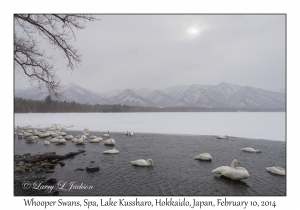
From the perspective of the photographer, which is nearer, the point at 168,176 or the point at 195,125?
the point at 168,176

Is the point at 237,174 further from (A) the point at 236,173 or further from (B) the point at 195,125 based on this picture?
(B) the point at 195,125

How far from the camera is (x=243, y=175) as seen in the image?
317 inches

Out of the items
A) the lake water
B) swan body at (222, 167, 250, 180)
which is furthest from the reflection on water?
the lake water

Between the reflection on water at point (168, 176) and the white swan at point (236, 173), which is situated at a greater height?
the white swan at point (236, 173)

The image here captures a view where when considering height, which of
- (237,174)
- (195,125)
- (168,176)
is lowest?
(195,125)

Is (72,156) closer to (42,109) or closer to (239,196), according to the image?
(239,196)

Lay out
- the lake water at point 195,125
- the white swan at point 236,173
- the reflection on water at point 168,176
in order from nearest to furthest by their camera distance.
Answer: the reflection on water at point 168,176 → the white swan at point 236,173 → the lake water at point 195,125

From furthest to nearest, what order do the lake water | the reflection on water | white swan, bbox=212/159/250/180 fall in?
the lake water → white swan, bbox=212/159/250/180 → the reflection on water

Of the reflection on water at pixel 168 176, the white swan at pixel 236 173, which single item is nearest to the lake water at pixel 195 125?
the reflection on water at pixel 168 176

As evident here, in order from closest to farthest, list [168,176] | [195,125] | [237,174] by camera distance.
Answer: [237,174]
[168,176]
[195,125]

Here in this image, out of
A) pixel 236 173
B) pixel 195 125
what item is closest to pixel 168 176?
pixel 236 173

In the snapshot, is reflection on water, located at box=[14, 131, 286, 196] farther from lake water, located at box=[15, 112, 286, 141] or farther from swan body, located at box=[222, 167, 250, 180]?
lake water, located at box=[15, 112, 286, 141]

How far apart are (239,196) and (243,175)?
4.81 feet

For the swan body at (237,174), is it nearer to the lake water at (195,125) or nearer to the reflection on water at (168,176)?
the reflection on water at (168,176)
